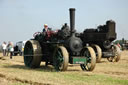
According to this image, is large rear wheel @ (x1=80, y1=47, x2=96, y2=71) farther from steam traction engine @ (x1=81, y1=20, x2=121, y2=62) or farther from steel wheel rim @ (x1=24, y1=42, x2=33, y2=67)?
steam traction engine @ (x1=81, y1=20, x2=121, y2=62)

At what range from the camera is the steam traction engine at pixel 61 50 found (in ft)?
32.7

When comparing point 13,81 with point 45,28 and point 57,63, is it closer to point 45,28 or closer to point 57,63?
point 57,63

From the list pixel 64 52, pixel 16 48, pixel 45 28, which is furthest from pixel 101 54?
pixel 16 48

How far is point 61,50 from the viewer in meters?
9.70

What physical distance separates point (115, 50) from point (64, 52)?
7.58 metres

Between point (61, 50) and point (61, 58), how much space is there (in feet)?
1.15

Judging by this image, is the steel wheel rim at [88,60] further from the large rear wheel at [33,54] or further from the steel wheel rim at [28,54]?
the steel wheel rim at [28,54]

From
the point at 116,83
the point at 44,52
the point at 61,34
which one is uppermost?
the point at 61,34

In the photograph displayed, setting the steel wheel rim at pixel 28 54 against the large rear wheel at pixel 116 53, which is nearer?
the steel wheel rim at pixel 28 54

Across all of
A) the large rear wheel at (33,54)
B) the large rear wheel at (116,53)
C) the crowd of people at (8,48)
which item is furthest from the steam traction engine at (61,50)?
the crowd of people at (8,48)

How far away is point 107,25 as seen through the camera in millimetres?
16672

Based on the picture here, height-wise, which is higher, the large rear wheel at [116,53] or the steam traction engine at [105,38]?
the steam traction engine at [105,38]

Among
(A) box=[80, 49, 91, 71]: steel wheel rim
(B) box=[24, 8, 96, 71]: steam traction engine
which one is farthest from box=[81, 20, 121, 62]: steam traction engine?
(A) box=[80, 49, 91, 71]: steel wheel rim

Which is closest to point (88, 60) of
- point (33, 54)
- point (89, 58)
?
point (89, 58)
